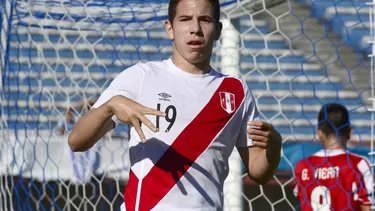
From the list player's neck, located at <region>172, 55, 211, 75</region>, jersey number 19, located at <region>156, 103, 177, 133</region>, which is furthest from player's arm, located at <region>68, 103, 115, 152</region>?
player's neck, located at <region>172, 55, 211, 75</region>

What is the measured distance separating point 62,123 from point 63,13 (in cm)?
92

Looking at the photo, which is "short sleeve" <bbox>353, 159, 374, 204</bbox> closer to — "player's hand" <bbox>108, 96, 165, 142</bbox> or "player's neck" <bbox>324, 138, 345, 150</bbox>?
"player's neck" <bbox>324, 138, 345, 150</bbox>

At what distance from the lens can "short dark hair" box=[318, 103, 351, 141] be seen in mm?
4172

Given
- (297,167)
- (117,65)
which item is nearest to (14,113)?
(117,65)

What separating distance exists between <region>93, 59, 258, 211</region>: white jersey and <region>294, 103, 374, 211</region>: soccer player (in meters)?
1.96

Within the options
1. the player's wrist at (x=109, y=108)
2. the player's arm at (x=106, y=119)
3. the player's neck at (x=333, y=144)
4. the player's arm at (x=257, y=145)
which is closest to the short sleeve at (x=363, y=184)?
the player's neck at (x=333, y=144)

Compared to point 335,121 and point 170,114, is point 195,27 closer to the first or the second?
point 170,114

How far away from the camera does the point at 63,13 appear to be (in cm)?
430

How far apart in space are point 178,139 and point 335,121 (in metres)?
2.25

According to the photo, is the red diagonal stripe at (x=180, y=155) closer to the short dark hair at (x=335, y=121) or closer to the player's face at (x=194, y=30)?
the player's face at (x=194, y=30)

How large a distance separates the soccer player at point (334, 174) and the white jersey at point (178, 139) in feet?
6.44

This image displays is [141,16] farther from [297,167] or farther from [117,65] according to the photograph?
[297,167]

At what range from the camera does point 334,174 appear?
13.7ft

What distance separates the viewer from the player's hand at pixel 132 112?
1.92m
